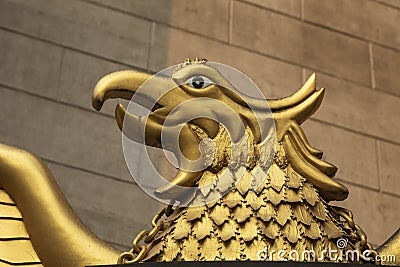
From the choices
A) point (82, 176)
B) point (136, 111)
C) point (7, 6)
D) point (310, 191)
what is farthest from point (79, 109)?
point (310, 191)

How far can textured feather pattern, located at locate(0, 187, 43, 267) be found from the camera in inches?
40.8

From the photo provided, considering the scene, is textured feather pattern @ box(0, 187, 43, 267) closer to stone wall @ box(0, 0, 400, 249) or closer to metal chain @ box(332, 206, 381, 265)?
metal chain @ box(332, 206, 381, 265)

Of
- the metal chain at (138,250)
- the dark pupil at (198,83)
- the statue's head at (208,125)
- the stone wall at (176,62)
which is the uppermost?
the stone wall at (176,62)

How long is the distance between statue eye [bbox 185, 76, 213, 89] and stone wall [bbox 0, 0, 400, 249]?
92 centimetres

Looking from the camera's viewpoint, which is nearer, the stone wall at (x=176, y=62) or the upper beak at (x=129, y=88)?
the upper beak at (x=129, y=88)

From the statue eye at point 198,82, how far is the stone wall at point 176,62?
92 cm

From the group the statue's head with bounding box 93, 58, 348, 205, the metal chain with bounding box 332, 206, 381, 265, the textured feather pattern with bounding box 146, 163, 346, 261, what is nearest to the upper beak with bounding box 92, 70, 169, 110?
the statue's head with bounding box 93, 58, 348, 205

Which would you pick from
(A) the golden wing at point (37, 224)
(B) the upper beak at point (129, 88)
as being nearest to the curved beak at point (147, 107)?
(B) the upper beak at point (129, 88)

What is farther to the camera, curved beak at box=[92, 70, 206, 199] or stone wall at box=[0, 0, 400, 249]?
stone wall at box=[0, 0, 400, 249]

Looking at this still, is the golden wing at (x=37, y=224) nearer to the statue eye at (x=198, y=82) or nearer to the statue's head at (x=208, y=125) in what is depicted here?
the statue's head at (x=208, y=125)

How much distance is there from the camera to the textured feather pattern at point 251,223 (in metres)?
A: 0.93

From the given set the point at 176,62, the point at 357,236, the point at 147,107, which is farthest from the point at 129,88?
the point at 176,62

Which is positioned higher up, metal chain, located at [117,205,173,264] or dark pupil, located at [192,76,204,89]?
dark pupil, located at [192,76,204,89]

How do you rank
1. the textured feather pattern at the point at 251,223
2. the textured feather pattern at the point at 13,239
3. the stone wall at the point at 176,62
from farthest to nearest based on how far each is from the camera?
the stone wall at the point at 176,62
the textured feather pattern at the point at 13,239
the textured feather pattern at the point at 251,223
